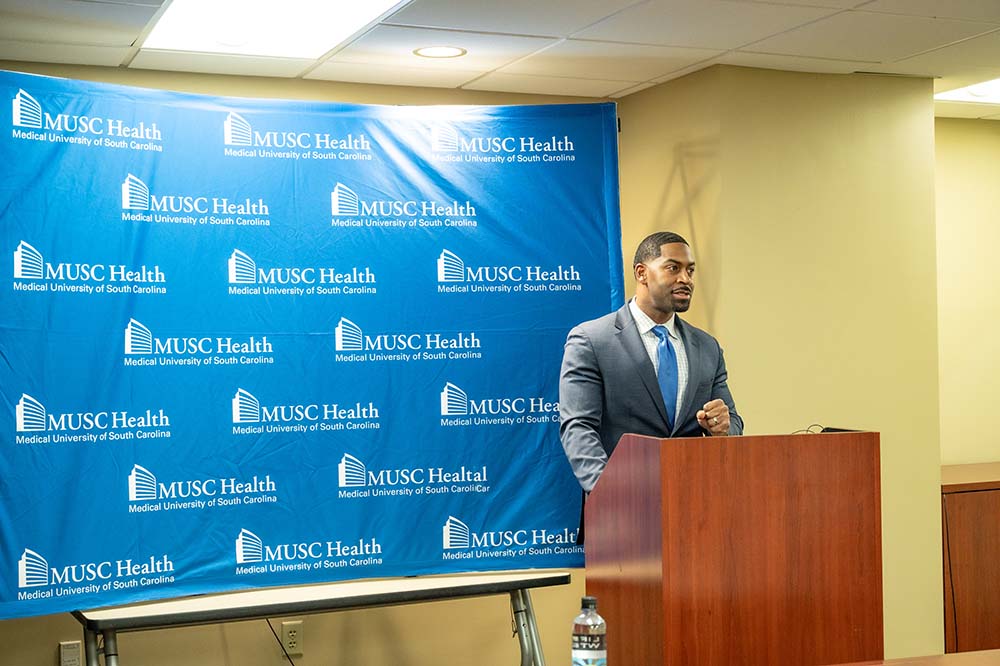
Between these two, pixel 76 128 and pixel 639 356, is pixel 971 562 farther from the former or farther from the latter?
pixel 76 128

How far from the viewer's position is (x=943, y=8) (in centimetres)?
392

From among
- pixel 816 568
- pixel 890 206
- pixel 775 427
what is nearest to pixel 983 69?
pixel 890 206

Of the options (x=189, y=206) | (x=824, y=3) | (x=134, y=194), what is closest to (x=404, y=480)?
(x=189, y=206)

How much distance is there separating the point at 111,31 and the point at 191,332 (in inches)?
41.9

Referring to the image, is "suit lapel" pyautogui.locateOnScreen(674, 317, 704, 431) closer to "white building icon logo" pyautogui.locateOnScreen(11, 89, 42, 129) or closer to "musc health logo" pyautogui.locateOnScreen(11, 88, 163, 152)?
"musc health logo" pyautogui.locateOnScreen(11, 88, 163, 152)

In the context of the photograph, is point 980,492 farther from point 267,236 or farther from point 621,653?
point 267,236

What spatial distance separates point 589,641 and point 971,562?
3185 mm

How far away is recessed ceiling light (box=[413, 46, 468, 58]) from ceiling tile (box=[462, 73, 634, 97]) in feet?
1.25

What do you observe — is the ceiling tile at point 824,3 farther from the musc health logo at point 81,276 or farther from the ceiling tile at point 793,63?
the musc health logo at point 81,276

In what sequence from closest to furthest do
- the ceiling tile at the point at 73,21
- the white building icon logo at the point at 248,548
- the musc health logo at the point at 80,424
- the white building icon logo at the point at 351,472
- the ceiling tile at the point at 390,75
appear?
the ceiling tile at the point at 73,21 → the musc health logo at the point at 80,424 → the white building icon logo at the point at 248,548 → the white building icon logo at the point at 351,472 → the ceiling tile at the point at 390,75

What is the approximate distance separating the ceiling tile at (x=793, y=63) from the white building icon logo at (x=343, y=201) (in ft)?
5.10

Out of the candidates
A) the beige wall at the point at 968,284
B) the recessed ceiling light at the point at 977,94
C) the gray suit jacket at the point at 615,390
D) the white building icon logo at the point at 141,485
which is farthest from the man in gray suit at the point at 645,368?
the beige wall at the point at 968,284

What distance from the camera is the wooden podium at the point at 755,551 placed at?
2.86m

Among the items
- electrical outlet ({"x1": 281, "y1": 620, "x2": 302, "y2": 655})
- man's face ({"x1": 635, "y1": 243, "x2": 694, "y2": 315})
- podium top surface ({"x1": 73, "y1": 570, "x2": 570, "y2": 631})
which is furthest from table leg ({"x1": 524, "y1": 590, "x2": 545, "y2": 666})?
man's face ({"x1": 635, "y1": 243, "x2": 694, "y2": 315})
